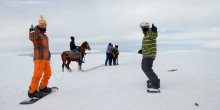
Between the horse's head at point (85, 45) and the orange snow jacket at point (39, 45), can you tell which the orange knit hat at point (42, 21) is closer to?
the orange snow jacket at point (39, 45)

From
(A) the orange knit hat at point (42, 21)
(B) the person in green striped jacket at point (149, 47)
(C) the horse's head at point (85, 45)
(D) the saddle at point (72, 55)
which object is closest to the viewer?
(A) the orange knit hat at point (42, 21)

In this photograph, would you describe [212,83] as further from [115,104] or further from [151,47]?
[115,104]

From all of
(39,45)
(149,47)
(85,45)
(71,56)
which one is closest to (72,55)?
(71,56)

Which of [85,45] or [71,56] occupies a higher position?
[85,45]

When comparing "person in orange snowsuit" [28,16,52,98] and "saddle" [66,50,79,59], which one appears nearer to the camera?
"person in orange snowsuit" [28,16,52,98]

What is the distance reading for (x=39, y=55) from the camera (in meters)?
7.97

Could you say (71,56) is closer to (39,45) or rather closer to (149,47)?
(39,45)

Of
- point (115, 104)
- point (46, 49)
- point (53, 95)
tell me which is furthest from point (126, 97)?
point (46, 49)

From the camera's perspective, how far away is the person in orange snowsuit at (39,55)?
25.6 feet

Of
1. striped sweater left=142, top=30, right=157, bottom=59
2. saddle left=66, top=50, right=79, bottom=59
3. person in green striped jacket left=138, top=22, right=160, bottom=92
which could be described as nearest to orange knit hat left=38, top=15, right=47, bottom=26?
person in green striped jacket left=138, top=22, right=160, bottom=92

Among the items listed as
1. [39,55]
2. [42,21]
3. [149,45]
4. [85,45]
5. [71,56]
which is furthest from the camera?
[85,45]

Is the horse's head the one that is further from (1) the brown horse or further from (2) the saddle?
(2) the saddle

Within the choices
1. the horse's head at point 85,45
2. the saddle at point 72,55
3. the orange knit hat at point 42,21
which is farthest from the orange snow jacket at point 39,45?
the horse's head at point 85,45

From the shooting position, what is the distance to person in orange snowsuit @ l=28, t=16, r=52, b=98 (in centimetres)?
780
